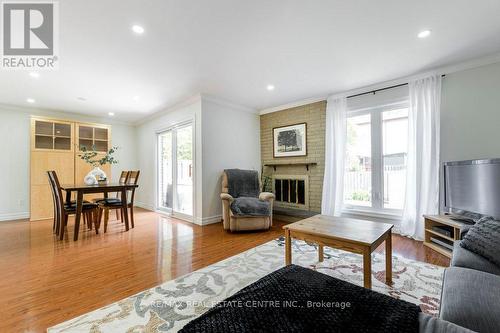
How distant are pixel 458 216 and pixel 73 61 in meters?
5.17

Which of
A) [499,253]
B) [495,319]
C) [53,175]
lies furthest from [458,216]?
[53,175]

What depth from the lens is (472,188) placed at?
8.04 feet

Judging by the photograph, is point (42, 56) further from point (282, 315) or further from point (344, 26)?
point (282, 315)

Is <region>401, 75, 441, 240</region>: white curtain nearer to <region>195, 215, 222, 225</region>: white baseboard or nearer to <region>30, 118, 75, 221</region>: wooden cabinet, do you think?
<region>195, 215, 222, 225</region>: white baseboard

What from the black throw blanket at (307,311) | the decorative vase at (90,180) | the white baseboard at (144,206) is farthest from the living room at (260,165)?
the white baseboard at (144,206)

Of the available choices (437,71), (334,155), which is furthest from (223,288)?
(437,71)

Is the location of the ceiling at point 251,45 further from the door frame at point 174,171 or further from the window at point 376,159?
the door frame at point 174,171

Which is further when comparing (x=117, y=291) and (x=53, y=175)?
(x=53, y=175)

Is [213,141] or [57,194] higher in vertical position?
[213,141]

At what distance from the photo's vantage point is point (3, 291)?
1854 mm

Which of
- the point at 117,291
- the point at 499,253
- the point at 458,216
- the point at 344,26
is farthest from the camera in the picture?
the point at 458,216

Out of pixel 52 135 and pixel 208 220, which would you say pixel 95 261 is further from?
pixel 52 135

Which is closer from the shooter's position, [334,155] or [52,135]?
[334,155]

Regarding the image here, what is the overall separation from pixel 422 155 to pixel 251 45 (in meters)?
2.84
